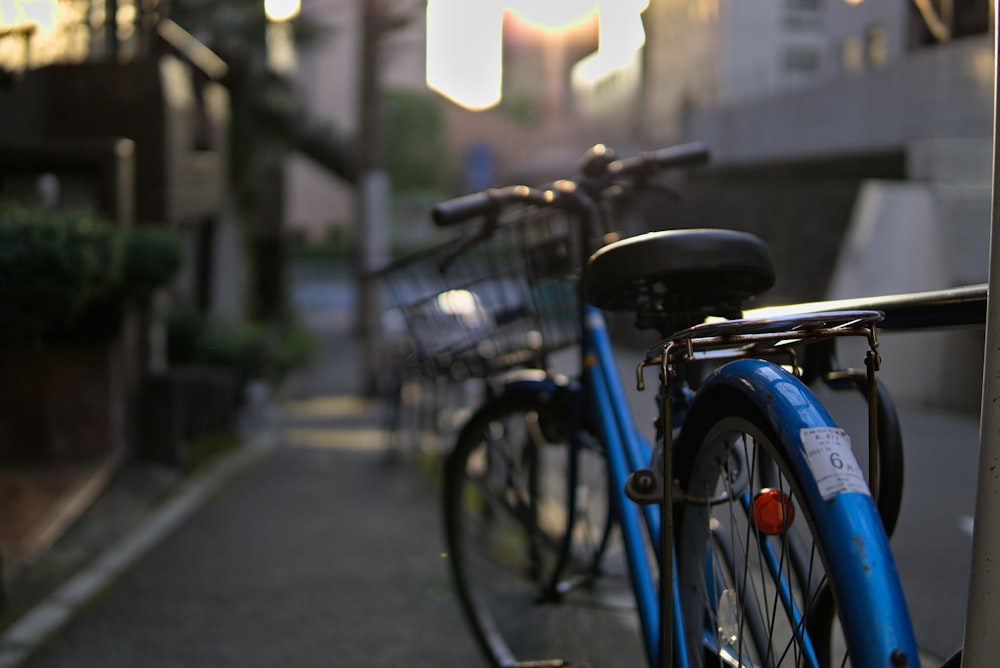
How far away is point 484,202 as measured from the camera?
285cm

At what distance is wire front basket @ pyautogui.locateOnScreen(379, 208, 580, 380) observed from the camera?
298 cm

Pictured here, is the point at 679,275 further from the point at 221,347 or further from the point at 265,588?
the point at 221,347

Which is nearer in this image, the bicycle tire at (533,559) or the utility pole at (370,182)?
the bicycle tire at (533,559)

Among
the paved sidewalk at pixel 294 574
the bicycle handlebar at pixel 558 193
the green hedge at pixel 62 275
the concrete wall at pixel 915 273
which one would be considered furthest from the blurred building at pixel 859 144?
the green hedge at pixel 62 275

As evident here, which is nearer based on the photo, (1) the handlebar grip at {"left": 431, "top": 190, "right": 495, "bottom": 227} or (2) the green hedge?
(1) the handlebar grip at {"left": 431, "top": 190, "right": 495, "bottom": 227}

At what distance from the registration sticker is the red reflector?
0.16 metres

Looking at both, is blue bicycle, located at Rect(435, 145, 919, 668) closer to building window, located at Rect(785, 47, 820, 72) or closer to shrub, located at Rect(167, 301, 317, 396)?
shrub, located at Rect(167, 301, 317, 396)

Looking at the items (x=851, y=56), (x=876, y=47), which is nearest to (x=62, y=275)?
(x=876, y=47)

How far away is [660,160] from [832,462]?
158 centimetres

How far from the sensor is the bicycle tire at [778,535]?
4.51 ft

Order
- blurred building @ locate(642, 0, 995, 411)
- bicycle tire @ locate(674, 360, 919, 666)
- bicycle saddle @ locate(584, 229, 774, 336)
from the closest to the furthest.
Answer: bicycle tire @ locate(674, 360, 919, 666) → bicycle saddle @ locate(584, 229, 774, 336) → blurred building @ locate(642, 0, 995, 411)

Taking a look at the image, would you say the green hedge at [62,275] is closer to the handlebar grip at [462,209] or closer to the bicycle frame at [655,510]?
the handlebar grip at [462,209]

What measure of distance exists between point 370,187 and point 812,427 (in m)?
15.4

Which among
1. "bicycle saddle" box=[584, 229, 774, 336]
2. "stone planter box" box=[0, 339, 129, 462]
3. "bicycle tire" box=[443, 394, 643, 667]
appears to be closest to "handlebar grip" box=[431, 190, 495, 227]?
"bicycle tire" box=[443, 394, 643, 667]
